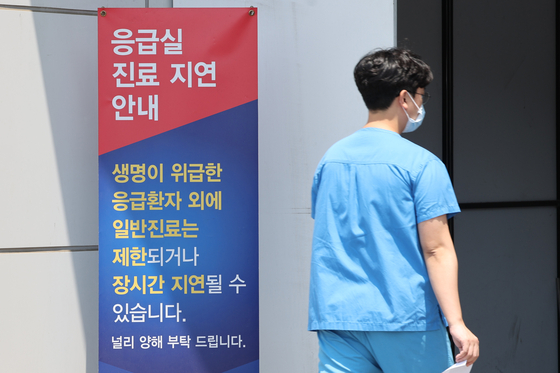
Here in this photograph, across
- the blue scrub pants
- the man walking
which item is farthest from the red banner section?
the blue scrub pants

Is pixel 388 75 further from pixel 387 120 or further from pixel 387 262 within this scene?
pixel 387 262

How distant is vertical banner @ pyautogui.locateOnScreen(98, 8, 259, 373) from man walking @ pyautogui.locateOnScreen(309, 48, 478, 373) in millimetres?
949

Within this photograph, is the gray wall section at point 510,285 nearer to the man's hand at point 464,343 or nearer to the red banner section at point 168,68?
the red banner section at point 168,68

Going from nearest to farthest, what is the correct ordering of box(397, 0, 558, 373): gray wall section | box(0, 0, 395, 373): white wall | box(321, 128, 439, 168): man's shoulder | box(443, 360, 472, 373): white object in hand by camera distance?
box(443, 360, 472, 373): white object in hand → box(321, 128, 439, 168): man's shoulder → box(0, 0, 395, 373): white wall → box(397, 0, 558, 373): gray wall section

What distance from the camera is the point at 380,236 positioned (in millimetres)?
1586

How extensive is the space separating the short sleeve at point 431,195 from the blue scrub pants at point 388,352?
354 mm

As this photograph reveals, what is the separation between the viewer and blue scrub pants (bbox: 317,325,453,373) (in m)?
1.58

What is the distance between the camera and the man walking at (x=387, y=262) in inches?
62.1

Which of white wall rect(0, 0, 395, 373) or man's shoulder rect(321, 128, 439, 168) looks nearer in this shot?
man's shoulder rect(321, 128, 439, 168)

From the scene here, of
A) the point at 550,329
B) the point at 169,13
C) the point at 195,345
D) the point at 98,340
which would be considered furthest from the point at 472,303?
the point at 169,13

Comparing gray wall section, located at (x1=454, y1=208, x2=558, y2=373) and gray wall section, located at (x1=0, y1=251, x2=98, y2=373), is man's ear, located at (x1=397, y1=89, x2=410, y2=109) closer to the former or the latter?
gray wall section, located at (x1=0, y1=251, x2=98, y2=373)

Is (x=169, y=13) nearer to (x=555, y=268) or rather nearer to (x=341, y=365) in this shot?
(x=341, y=365)

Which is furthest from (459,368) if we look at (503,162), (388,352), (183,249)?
(503,162)

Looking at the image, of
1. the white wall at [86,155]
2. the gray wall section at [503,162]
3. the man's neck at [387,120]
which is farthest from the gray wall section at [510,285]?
the man's neck at [387,120]
